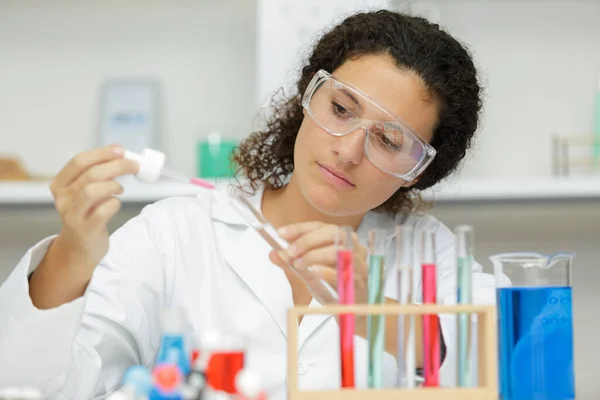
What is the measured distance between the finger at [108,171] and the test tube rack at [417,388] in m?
0.32

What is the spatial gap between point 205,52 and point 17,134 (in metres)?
0.73

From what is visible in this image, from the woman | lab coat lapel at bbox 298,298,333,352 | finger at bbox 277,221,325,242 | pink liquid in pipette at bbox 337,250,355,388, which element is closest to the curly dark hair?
the woman

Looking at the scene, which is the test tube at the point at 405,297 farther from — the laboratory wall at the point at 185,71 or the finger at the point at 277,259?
the laboratory wall at the point at 185,71

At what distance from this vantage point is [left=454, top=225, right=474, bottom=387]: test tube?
0.93 metres

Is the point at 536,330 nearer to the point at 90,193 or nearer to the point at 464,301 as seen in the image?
the point at 464,301

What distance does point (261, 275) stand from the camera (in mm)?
1678

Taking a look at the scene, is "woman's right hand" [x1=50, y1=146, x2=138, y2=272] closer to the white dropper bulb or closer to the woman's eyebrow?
the white dropper bulb

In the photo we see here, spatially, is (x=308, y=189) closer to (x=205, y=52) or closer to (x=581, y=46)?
(x=205, y=52)

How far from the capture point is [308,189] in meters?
1.56

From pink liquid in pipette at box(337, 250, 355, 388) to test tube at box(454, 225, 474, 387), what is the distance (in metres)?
0.13

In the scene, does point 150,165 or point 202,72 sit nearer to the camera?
point 150,165

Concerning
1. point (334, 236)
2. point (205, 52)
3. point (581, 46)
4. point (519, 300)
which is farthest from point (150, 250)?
point (581, 46)

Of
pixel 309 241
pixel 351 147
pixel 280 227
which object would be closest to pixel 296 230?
pixel 309 241

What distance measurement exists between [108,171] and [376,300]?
40cm
